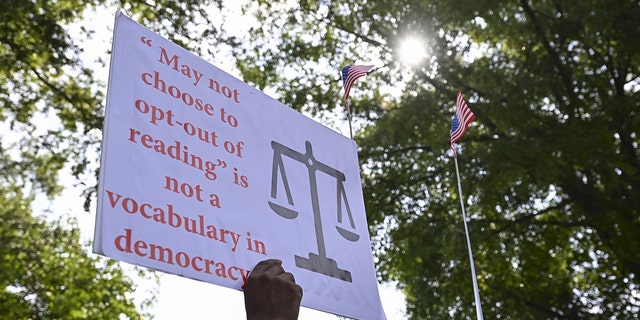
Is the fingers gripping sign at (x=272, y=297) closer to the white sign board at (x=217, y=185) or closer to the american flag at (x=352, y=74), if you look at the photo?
the white sign board at (x=217, y=185)

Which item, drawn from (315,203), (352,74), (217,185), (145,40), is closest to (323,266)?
(315,203)

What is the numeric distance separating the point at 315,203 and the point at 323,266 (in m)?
0.33

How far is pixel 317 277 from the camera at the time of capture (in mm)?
3033

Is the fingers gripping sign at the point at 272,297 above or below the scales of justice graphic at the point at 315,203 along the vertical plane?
below

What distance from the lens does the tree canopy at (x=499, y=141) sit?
11.0 m

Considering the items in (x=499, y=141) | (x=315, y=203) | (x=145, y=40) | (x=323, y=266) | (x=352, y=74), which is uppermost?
(x=499, y=141)

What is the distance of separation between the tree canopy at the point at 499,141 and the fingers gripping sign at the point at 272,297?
8.79 metres

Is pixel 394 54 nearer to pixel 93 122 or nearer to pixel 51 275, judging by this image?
pixel 93 122

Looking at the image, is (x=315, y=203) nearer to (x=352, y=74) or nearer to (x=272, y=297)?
(x=272, y=297)

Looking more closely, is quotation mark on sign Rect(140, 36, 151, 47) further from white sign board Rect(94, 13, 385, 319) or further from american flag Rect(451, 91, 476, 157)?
american flag Rect(451, 91, 476, 157)

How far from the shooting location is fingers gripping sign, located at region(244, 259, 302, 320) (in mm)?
2082

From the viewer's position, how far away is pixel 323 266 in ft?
10.2

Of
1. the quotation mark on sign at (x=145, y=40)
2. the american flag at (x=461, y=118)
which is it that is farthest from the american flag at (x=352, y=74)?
the quotation mark on sign at (x=145, y=40)

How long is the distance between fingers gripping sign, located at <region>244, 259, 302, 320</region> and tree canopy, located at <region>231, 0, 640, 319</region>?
8.79 metres
